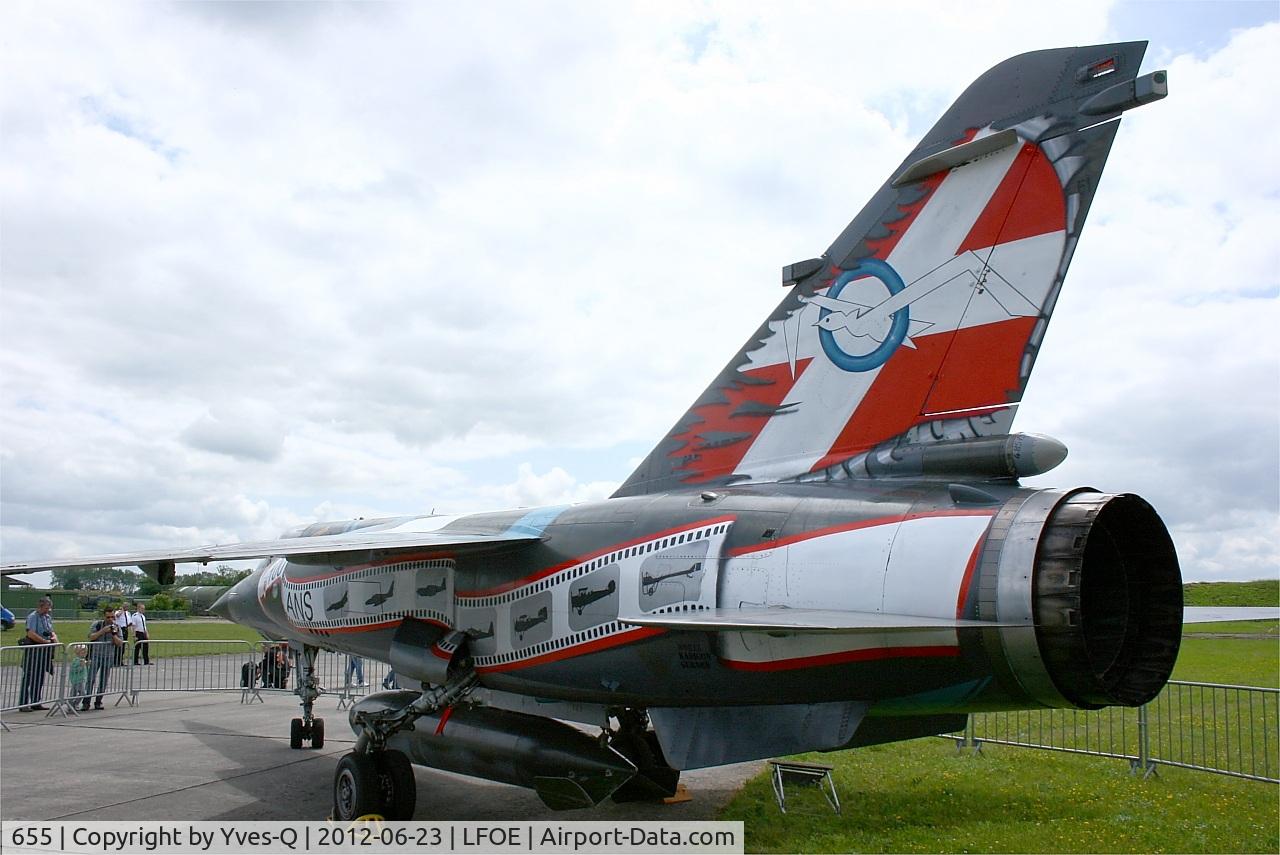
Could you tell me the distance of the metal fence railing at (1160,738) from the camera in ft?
26.9

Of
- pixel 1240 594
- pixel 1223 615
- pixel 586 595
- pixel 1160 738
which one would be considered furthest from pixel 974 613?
pixel 1240 594

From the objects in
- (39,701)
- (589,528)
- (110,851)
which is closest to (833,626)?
(589,528)

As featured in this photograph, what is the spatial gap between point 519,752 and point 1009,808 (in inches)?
150

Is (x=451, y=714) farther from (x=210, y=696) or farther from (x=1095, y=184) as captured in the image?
(x=210, y=696)

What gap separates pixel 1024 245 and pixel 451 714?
4.94 m

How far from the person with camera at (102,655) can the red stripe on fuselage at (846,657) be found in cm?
1193

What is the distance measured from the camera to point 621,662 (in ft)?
17.9

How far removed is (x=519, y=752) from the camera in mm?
6090

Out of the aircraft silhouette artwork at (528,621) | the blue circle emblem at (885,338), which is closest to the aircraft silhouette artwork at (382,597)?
the aircraft silhouette artwork at (528,621)

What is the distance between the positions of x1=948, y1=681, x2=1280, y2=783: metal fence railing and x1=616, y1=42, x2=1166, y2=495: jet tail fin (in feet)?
14.0

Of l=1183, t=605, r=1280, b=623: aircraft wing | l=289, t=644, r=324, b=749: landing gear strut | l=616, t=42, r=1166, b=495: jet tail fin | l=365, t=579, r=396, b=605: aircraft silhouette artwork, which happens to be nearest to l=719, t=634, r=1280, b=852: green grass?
l=1183, t=605, r=1280, b=623: aircraft wing

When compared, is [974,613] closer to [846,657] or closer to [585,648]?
[846,657]

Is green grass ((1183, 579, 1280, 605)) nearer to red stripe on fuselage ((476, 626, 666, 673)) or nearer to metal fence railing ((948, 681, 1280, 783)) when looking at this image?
metal fence railing ((948, 681, 1280, 783))

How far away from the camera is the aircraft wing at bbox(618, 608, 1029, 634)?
3.90 metres
